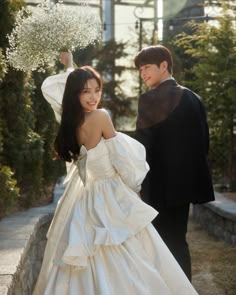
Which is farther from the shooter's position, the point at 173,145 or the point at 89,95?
the point at 173,145

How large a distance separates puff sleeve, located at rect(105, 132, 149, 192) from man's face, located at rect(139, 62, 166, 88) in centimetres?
52

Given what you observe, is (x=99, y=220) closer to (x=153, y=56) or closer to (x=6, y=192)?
(x=153, y=56)

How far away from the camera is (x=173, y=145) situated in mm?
3330

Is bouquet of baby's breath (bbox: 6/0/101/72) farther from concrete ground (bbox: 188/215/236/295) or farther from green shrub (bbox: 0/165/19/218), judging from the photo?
concrete ground (bbox: 188/215/236/295)

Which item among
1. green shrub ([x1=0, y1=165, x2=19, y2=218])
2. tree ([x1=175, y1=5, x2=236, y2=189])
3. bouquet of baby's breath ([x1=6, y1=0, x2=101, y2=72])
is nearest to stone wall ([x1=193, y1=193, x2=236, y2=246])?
tree ([x1=175, y1=5, x2=236, y2=189])

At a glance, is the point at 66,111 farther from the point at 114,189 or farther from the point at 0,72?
the point at 0,72

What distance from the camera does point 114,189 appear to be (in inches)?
117

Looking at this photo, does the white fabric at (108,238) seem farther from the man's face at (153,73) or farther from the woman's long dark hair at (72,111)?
the man's face at (153,73)

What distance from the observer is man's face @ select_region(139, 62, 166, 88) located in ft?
10.9

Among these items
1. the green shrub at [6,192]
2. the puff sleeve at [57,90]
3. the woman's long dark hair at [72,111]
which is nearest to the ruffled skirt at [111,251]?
the woman's long dark hair at [72,111]

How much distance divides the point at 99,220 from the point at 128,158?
356 millimetres

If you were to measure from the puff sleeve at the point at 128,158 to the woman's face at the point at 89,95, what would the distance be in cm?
21

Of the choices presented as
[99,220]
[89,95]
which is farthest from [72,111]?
[99,220]

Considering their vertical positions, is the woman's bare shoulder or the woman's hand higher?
the woman's hand
